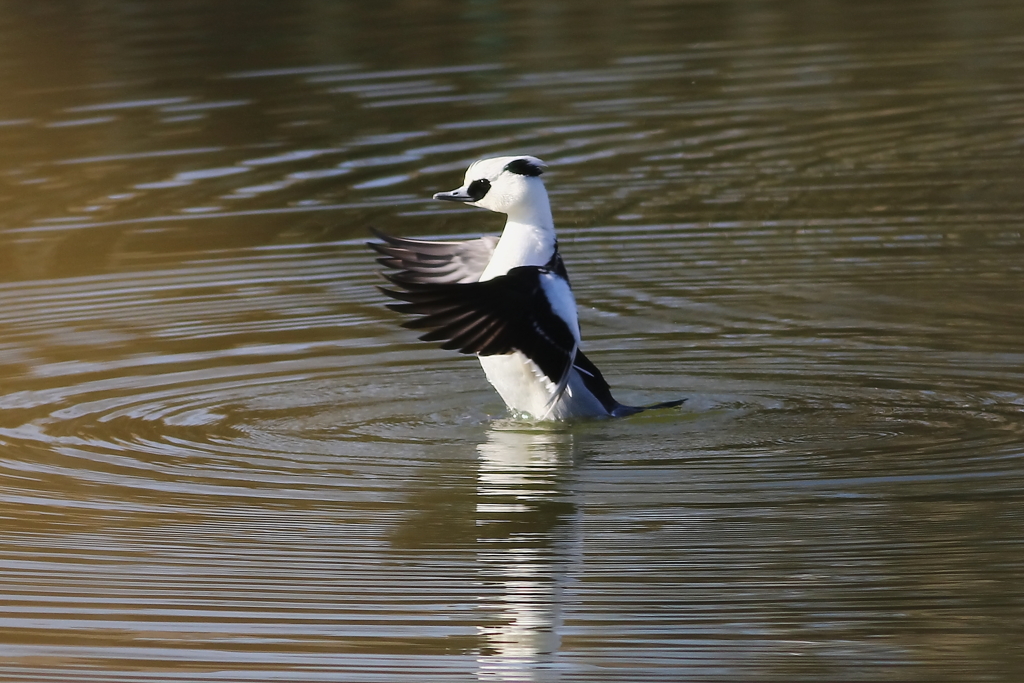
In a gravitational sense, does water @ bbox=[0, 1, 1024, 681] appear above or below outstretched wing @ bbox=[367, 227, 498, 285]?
below

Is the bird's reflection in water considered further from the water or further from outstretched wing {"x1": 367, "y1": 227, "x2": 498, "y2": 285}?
outstretched wing {"x1": 367, "y1": 227, "x2": 498, "y2": 285}

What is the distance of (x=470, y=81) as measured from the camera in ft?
53.3

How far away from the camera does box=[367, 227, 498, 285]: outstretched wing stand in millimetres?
8023

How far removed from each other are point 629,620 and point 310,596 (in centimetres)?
101

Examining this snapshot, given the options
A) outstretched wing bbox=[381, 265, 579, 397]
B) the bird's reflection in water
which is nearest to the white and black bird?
outstretched wing bbox=[381, 265, 579, 397]

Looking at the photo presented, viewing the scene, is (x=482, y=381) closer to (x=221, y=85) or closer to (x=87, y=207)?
(x=87, y=207)

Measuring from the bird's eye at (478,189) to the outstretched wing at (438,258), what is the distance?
0.49 m

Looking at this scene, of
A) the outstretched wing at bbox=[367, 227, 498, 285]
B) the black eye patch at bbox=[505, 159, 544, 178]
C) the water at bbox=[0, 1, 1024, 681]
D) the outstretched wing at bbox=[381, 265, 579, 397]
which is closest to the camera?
the water at bbox=[0, 1, 1024, 681]

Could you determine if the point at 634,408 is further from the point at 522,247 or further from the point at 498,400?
the point at 522,247

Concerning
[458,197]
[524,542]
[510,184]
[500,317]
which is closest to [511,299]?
[500,317]

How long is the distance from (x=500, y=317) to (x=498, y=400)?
4.17ft

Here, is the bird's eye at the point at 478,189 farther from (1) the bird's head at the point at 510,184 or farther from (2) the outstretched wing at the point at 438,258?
(2) the outstretched wing at the point at 438,258

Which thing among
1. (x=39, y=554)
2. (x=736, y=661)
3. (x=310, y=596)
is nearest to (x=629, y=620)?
(x=736, y=661)

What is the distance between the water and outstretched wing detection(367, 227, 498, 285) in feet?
1.78
